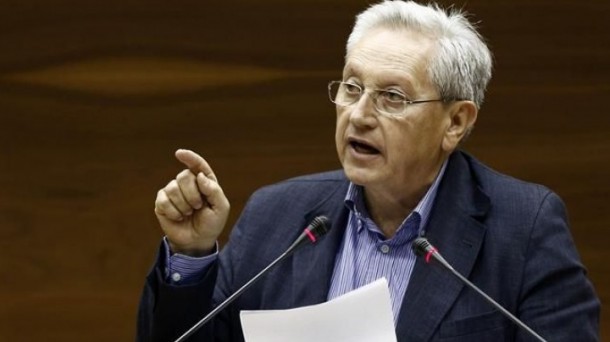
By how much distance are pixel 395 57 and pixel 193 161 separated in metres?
0.33

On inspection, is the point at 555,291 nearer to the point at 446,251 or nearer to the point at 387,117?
the point at 446,251

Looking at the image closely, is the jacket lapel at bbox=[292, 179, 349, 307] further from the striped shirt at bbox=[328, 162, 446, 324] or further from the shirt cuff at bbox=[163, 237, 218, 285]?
the shirt cuff at bbox=[163, 237, 218, 285]

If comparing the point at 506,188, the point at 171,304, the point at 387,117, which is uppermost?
the point at 387,117

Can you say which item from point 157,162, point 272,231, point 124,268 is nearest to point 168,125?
point 157,162

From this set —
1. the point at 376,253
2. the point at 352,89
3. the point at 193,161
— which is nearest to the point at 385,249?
the point at 376,253

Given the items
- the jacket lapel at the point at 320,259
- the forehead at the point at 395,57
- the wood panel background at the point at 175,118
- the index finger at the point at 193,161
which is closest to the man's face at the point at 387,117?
the forehead at the point at 395,57

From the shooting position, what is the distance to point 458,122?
1.88 metres

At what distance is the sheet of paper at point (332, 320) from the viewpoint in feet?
5.44

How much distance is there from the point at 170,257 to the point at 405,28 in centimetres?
45

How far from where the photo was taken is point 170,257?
1.76 metres

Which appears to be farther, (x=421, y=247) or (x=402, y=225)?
(x=402, y=225)

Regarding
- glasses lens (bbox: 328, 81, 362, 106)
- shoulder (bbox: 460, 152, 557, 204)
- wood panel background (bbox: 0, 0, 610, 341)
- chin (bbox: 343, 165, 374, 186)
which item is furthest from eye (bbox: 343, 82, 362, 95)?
wood panel background (bbox: 0, 0, 610, 341)

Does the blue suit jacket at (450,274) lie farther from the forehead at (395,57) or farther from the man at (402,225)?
the forehead at (395,57)

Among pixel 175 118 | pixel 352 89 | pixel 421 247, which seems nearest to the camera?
pixel 421 247
